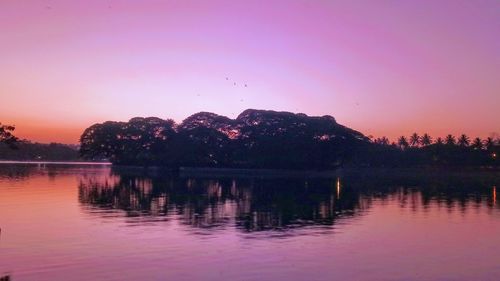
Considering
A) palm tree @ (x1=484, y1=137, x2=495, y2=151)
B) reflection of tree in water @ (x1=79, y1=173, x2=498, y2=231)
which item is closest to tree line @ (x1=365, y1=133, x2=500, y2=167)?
palm tree @ (x1=484, y1=137, x2=495, y2=151)

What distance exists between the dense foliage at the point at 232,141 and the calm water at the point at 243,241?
74.3 metres

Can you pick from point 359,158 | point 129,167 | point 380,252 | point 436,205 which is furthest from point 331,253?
point 359,158

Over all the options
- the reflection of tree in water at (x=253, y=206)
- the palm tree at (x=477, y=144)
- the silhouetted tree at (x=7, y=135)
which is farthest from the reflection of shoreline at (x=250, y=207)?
the palm tree at (x=477, y=144)

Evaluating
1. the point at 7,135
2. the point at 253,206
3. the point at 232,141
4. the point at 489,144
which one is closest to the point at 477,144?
the point at 489,144

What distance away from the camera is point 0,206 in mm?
41062

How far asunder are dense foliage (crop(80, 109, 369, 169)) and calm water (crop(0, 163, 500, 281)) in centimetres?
7434

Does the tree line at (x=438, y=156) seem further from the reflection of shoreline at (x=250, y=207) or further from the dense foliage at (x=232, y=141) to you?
the reflection of shoreline at (x=250, y=207)

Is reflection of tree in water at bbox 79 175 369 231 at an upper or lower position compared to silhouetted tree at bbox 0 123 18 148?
lower

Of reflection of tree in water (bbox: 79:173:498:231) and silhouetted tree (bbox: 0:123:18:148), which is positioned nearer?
silhouetted tree (bbox: 0:123:18:148)

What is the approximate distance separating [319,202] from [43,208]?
23.5m

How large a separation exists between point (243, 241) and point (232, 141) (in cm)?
10095

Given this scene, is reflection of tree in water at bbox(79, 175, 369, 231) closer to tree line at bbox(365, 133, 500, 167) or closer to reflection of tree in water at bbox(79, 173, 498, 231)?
reflection of tree in water at bbox(79, 173, 498, 231)

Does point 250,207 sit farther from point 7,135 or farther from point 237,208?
point 7,135

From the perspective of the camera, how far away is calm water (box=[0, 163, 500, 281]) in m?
20.2
